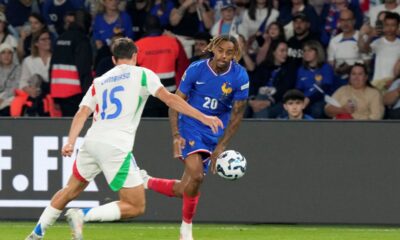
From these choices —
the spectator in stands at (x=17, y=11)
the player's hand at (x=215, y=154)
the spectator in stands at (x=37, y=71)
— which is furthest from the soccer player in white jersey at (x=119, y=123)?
the spectator in stands at (x=17, y=11)

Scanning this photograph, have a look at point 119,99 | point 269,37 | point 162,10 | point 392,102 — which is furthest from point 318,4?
point 119,99

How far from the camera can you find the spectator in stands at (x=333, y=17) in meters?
16.8

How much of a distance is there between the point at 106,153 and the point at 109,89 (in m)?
0.53

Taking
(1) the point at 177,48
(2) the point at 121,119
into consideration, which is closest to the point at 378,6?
(1) the point at 177,48

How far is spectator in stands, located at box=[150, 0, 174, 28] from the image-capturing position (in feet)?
56.9

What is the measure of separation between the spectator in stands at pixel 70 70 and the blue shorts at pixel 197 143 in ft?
16.1

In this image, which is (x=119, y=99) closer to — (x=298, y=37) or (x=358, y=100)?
(x=358, y=100)

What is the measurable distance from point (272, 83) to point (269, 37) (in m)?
0.72

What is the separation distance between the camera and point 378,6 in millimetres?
16844

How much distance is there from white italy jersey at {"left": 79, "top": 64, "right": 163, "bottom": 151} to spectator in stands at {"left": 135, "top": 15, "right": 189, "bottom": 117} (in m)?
5.30

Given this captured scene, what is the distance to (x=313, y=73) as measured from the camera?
16016mm

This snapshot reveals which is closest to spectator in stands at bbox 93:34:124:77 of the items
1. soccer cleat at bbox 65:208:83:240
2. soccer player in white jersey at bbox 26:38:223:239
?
soccer player in white jersey at bbox 26:38:223:239

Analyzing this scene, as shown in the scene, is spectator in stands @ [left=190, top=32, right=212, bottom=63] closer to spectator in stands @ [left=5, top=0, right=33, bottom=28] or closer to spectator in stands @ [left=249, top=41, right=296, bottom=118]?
spectator in stands @ [left=249, top=41, right=296, bottom=118]

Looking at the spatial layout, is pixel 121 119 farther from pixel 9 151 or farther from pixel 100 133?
pixel 9 151
